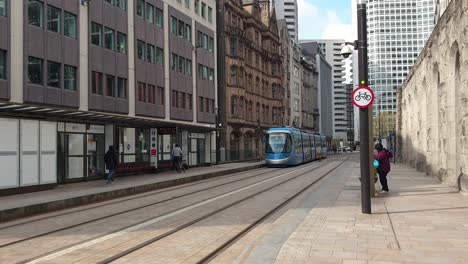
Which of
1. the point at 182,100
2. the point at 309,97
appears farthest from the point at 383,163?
the point at 309,97

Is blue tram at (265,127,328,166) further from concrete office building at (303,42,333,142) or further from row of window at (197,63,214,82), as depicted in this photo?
concrete office building at (303,42,333,142)

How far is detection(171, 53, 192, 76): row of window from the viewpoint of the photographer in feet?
123

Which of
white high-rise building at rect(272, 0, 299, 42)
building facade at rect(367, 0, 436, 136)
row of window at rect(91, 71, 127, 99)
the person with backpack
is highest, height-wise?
white high-rise building at rect(272, 0, 299, 42)

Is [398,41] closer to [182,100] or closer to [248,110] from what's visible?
[248,110]

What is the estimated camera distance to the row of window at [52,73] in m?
22.3

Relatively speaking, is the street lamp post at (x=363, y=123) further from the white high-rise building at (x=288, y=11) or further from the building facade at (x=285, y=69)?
the white high-rise building at (x=288, y=11)

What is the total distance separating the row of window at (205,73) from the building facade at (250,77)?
762 centimetres

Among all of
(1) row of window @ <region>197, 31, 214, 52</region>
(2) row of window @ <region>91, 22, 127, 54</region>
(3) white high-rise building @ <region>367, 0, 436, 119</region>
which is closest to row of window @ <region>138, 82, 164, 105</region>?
(2) row of window @ <region>91, 22, 127, 54</region>

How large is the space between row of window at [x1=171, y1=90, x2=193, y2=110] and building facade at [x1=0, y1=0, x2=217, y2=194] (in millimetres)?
83

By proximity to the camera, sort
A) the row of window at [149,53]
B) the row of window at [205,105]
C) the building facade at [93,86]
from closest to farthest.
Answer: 1. the building facade at [93,86]
2. the row of window at [149,53]
3. the row of window at [205,105]

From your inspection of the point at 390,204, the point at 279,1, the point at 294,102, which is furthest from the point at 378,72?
the point at 279,1

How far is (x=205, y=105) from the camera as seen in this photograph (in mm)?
44281

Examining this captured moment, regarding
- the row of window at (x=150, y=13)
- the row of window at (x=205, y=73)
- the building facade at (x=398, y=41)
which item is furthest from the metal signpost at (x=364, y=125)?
the building facade at (x=398, y=41)

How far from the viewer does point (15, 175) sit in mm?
17000
